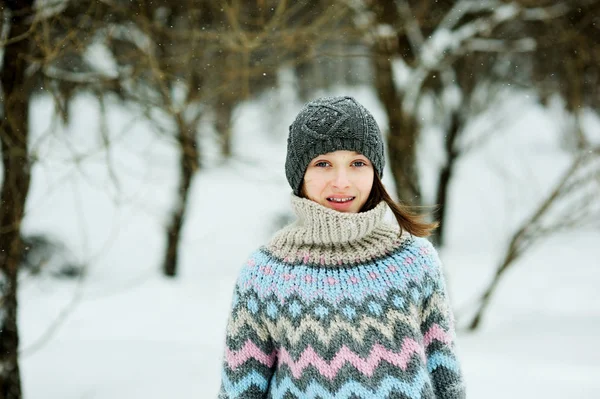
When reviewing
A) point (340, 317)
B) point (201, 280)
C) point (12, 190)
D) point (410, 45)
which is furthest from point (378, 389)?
point (201, 280)

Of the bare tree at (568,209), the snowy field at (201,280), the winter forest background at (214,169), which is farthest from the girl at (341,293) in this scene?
the bare tree at (568,209)

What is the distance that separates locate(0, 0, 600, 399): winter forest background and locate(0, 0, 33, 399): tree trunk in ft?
0.04

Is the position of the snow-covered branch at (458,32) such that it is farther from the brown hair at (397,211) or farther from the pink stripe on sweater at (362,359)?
the pink stripe on sweater at (362,359)

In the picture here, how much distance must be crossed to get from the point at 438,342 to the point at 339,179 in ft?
Answer: 1.77

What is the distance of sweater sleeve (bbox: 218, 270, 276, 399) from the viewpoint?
1.72m

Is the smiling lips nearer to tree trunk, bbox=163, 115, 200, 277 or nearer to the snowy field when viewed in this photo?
the snowy field

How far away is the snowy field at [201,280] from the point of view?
13.2 feet

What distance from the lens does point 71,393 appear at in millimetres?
3990

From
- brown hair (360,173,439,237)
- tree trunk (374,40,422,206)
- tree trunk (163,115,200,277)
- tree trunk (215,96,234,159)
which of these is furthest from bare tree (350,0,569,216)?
tree trunk (163,115,200,277)

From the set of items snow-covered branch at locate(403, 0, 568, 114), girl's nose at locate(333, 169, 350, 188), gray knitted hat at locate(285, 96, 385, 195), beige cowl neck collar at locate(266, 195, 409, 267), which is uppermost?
snow-covered branch at locate(403, 0, 568, 114)

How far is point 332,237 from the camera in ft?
5.37

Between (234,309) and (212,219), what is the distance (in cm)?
1072

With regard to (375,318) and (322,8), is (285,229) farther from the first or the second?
(322,8)

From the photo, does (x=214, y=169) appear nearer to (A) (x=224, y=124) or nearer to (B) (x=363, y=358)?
(A) (x=224, y=124)
